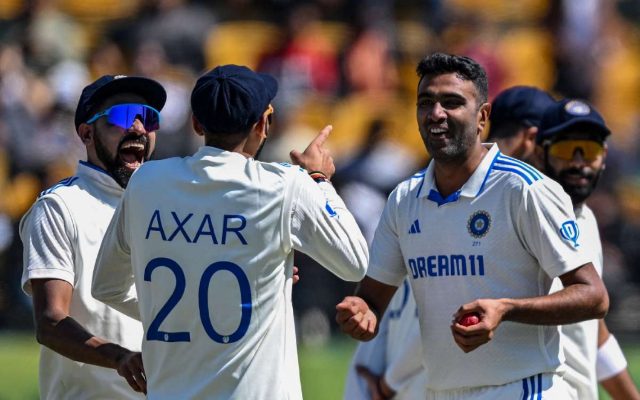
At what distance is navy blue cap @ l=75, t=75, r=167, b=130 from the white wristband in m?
2.72

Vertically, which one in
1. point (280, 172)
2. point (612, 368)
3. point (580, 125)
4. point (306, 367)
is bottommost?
point (612, 368)

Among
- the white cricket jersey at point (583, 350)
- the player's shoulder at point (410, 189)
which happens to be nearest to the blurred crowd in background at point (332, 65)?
the white cricket jersey at point (583, 350)

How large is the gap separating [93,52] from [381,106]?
3466 mm

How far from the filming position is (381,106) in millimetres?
14156

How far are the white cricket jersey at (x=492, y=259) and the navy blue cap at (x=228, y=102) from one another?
1006 millimetres

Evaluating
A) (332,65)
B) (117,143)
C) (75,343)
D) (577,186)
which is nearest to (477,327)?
(75,343)

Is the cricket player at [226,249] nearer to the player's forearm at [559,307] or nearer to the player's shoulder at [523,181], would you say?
the player's forearm at [559,307]

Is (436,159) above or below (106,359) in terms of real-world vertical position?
above

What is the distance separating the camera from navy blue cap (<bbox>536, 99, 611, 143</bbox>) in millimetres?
6144

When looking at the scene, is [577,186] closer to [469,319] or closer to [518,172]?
[518,172]

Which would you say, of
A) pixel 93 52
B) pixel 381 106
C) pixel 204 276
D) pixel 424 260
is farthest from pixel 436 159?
pixel 93 52

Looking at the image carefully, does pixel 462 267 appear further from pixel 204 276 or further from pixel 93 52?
pixel 93 52

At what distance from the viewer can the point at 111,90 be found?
513 centimetres

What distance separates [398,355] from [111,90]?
6.93ft
